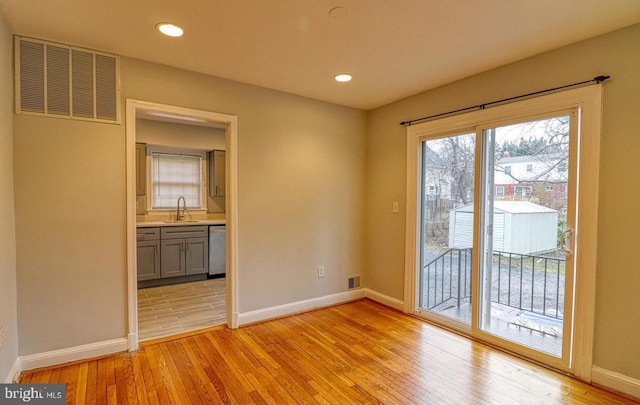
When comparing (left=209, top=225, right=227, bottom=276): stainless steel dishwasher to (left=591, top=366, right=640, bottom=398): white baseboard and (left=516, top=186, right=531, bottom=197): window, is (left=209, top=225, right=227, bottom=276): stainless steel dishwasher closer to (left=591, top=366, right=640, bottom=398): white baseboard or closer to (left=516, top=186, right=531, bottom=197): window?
(left=516, top=186, right=531, bottom=197): window

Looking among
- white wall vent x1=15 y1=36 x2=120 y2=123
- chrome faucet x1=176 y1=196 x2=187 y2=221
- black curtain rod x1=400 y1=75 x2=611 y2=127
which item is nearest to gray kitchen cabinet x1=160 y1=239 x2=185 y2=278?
chrome faucet x1=176 y1=196 x2=187 y2=221

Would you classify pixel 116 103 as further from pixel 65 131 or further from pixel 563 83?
pixel 563 83

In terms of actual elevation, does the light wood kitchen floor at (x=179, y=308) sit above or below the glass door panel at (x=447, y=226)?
below

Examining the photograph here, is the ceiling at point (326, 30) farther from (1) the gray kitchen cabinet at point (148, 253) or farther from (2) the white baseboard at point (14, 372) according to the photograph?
(1) the gray kitchen cabinet at point (148, 253)

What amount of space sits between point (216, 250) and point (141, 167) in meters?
1.69

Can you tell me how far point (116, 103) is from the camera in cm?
259

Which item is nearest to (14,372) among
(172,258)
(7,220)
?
(7,220)

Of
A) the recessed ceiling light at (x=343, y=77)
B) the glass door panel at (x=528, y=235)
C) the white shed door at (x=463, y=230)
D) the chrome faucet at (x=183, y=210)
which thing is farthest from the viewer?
the chrome faucet at (x=183, y=210)

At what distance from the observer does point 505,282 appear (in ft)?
9.37

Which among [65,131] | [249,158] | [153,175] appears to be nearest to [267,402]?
[249,158]

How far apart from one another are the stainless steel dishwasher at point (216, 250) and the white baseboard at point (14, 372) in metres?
2.73

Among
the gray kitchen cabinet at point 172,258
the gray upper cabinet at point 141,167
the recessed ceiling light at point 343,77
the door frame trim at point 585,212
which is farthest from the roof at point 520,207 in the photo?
the gray upper cabinet at point 141,167

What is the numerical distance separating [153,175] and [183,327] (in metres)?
2.91

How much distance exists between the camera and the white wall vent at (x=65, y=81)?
2281mm
